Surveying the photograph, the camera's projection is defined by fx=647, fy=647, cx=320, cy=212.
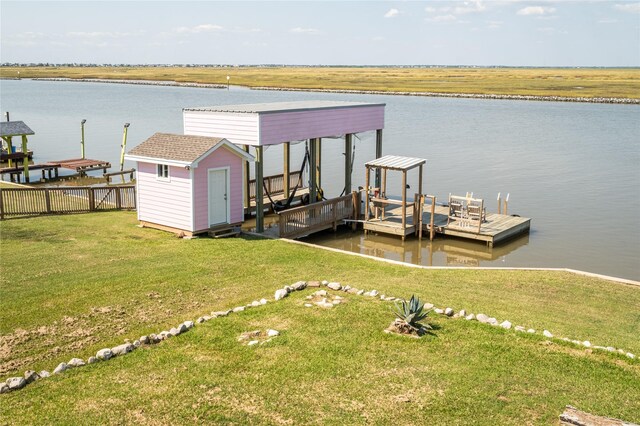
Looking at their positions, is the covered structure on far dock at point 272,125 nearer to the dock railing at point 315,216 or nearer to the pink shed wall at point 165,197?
the dock railing at point 315,216

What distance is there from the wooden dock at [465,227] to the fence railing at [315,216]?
1.16m

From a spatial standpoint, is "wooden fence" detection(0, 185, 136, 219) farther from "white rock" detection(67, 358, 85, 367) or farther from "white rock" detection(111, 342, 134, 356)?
"white rock" detection(67, 358, 85, 367)

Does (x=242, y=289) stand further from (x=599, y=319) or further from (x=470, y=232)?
(x=470, y=232)

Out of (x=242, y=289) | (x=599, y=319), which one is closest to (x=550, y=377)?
(x=599, y=319)

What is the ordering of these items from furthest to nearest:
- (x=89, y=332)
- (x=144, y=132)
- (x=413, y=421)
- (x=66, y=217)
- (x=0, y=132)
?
(x=144, y=132) → (x=0, y=132) → (x=66, y=217) → (x=89, y=332) → (x=413, y=421)

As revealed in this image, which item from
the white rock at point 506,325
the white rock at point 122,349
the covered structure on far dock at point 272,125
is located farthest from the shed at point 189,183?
the white rock at point 506,325

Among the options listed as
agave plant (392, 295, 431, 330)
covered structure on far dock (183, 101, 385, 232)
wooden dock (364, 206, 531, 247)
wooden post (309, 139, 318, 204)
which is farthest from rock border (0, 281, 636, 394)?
wooden post (309, 139, 318, 204)

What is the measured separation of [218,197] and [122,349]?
972 cm

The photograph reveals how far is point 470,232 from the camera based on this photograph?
2153 centimetres

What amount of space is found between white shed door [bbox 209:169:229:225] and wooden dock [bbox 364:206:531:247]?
5.33 m

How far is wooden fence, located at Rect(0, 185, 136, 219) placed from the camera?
20.9 m

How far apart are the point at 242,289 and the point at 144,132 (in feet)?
134

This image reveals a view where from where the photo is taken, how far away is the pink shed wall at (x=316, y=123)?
68.0 feet

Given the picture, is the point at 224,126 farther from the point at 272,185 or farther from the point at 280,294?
the point at 280,294
